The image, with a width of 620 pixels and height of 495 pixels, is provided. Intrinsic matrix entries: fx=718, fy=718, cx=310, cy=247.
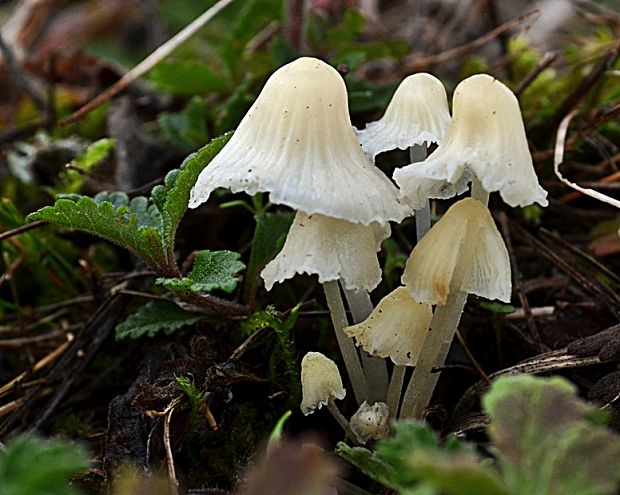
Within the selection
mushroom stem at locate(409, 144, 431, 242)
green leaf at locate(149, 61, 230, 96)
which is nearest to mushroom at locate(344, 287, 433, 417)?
mushroom stem at locate(409, 144, 431, 242)

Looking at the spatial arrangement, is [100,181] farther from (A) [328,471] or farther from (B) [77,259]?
(A) [328,471]

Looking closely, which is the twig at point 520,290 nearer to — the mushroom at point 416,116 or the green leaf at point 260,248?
the mushroom at point 416,116

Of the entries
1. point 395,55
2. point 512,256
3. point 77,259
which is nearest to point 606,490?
point 512,256

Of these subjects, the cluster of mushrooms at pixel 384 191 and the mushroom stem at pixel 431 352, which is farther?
the mushroom stem at pixel 431 352

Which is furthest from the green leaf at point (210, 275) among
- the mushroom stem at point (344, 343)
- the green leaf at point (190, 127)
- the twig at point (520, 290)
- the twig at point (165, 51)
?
the twig at point (165, 51)

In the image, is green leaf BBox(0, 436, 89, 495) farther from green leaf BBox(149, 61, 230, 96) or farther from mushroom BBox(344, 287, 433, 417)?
green leaf BBox(149, 61, 230, 96)
